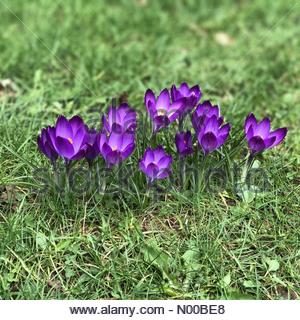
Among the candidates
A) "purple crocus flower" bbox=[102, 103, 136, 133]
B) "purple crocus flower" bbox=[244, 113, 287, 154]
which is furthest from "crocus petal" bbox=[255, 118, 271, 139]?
"purple crocus flower" bbox=[102, 103, 136, 133]

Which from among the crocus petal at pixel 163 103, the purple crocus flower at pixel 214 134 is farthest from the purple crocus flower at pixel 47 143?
the purple crocus flower at pixel 214 134

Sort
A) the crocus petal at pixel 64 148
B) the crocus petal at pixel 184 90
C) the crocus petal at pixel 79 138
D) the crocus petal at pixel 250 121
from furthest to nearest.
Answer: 1. the crocus petal at pixel 184 90
2. the crocus petal at pixel 250 121
3. the crocus petal at pixel 79 138
4. the crocus petal at pixel 64 148

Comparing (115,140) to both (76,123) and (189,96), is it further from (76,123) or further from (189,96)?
(189,96)

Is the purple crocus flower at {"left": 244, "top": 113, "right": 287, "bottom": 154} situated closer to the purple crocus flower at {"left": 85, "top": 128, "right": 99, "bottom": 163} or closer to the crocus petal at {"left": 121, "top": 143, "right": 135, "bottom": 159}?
the crocus petal at {"left": 121, "top": 143, "right": 135, "bottom": 159}

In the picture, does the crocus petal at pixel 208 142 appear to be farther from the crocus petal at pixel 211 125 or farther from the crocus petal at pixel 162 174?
the crocus petal at pixel 162 174

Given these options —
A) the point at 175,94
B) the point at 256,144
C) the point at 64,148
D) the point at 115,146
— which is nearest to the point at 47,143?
the point at 64,148

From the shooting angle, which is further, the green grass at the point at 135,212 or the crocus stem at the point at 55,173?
the crocus stem at the point at 55,173
